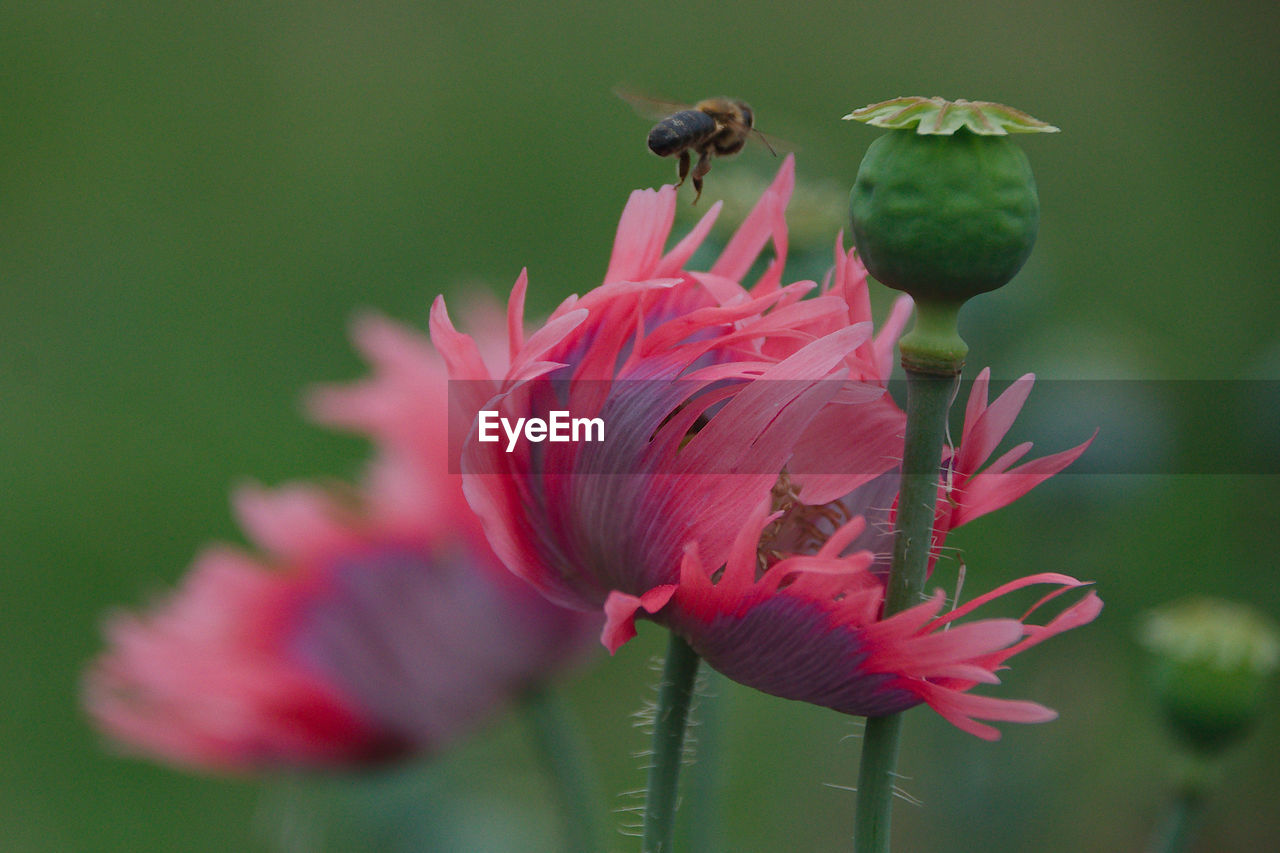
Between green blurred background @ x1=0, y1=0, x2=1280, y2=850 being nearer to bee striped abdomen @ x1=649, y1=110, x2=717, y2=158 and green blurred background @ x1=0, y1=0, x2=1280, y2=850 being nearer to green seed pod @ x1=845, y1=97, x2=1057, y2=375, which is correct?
bee striped abdomen @ x1=649, y1=110, x2=717, y2=158

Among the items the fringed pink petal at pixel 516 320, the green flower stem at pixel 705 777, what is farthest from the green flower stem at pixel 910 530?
the green flower stem at pixel 705 777

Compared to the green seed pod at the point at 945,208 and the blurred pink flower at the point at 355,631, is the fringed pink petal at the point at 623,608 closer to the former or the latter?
the green seed pod at the point at 945,208

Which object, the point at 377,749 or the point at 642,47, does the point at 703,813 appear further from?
the point at 642,47

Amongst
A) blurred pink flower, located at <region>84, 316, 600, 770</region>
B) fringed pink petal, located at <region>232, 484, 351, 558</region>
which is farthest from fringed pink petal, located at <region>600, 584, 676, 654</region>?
Result: fringed pink petal, located at <region>232, 484, 351, 558</region>

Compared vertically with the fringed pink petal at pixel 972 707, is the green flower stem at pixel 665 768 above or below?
below

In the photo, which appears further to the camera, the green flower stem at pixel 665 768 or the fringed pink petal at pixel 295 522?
the fringed pink petal at pixel 295 522

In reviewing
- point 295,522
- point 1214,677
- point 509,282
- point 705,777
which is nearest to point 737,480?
point 705,777
